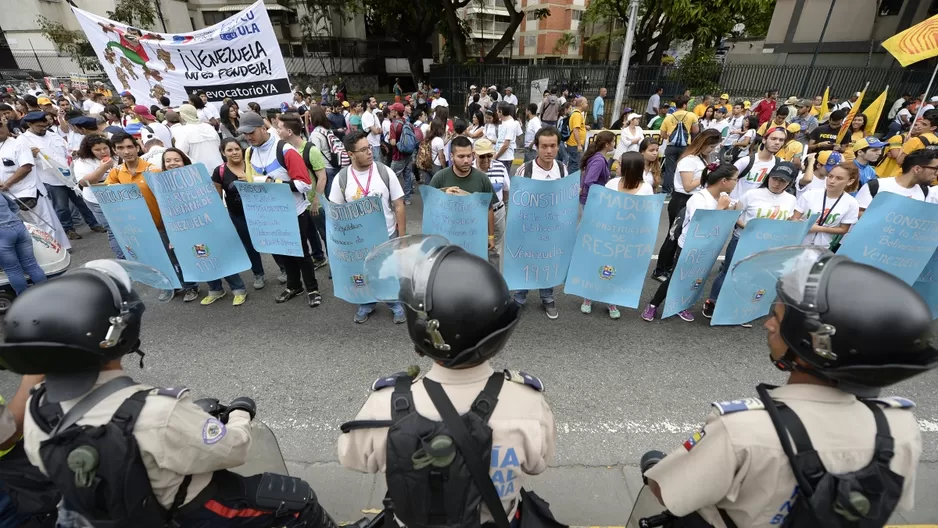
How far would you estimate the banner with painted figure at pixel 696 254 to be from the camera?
13.3ft

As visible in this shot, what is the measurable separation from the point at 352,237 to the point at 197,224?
1767 millimetres

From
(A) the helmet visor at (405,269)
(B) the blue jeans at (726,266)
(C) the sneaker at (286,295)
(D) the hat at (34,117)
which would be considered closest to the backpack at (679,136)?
(B) the blue jeans at (726,266)

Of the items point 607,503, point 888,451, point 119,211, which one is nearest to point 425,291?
point 888,451

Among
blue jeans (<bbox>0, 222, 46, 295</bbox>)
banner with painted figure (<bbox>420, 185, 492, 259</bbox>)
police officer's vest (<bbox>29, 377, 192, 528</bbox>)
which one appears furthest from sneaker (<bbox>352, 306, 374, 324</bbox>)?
blue jeans (<bbox>0, 222, 46, 295</bbox>)

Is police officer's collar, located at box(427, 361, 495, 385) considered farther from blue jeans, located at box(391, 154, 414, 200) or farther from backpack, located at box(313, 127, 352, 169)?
blue jeans, located at box(391, 154, 414, 200)

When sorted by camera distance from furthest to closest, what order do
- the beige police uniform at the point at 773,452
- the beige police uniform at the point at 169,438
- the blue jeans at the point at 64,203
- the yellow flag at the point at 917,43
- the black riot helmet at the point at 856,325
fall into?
1. the blue jeans at the point at 64,203
2. the yellow flag at the point at 917,43
3. the beige police uniform at the point at 169,438
4. the beige police uniform at the point at 773,452
5. the black riot helmet at the point at 856,325

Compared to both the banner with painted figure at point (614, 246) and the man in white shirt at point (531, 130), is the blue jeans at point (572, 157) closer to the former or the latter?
the man in white shirt at point (531, 130)

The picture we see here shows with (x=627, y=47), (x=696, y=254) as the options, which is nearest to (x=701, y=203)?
(x=696, y=254)

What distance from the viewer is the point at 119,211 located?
14.5 feet

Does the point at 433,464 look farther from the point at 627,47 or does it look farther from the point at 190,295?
the point at 627,47

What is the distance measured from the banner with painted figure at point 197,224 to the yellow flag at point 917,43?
9.78 meters

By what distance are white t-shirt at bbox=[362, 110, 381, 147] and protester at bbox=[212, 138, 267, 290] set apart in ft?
14.6

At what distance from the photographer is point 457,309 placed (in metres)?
1.33

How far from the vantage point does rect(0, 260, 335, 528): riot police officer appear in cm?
133
